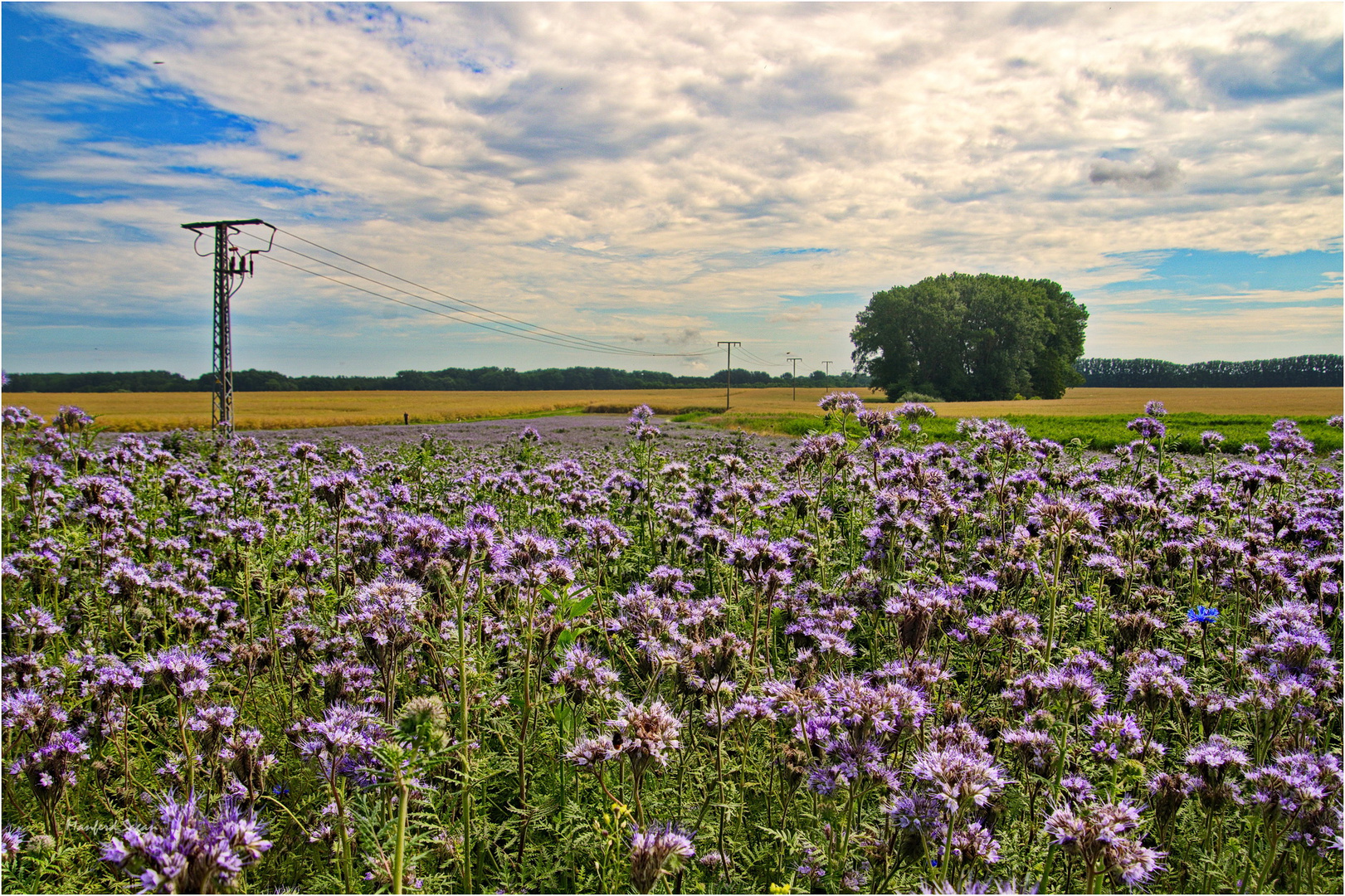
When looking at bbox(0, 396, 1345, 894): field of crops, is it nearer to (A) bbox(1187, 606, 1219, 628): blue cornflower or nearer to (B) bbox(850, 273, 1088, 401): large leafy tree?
(A) bbox(1187, 606, 1219, 628): blue cornflower

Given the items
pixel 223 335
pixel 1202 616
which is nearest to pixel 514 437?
pixel 223 335

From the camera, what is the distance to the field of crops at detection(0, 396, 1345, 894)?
9.44ft

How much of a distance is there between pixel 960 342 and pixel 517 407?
55644 millimetres

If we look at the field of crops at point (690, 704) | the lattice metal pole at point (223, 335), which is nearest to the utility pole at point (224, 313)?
the lattice metal pole at point (223, 335)

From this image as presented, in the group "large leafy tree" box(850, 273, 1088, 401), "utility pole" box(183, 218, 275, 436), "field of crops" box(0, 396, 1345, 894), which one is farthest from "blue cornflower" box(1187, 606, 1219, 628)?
"large leafy tree" box(850, 273, 1088, 401)

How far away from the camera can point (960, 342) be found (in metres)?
86.9

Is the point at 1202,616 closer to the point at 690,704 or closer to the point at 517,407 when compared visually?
the point at 690,704

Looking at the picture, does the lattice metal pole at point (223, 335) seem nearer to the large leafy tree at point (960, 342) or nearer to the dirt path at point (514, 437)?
the dirt path at point (514, 437)

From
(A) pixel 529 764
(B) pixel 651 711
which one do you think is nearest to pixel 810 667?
(B) pixel 651 711

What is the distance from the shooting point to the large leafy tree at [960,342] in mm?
85062

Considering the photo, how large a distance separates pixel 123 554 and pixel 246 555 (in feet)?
7.39

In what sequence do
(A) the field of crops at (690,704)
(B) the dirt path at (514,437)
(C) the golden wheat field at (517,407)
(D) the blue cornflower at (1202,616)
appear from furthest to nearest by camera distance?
(C) the golden wheat field at (517,407)
(B) the dirt path at (514,437)
(D) the blue cornflower at (1202,616)
(A) the field of crops at (690,704)

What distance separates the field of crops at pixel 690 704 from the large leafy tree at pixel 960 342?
264 ft

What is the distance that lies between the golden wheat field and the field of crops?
3079cm
